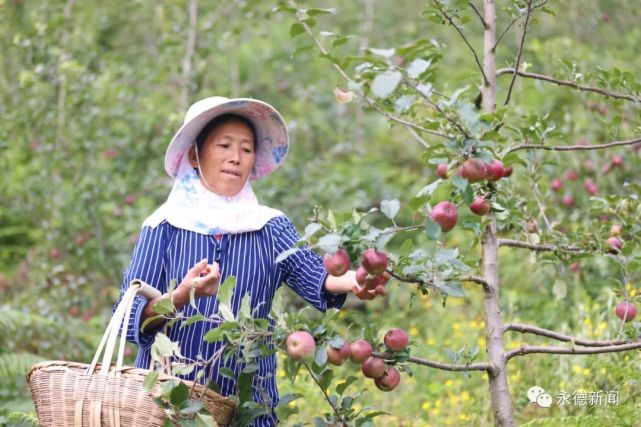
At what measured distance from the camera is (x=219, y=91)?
6457mm

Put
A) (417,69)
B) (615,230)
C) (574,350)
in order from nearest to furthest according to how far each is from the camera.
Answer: (417,69) → (574,350) → (615,230)

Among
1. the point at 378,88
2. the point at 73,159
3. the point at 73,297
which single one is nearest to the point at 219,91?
the point at 73,159

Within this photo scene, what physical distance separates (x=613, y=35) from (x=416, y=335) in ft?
13.7

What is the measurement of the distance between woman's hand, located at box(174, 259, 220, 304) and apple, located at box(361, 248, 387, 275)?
15.3 inches

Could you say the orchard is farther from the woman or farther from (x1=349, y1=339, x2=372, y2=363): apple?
the woman

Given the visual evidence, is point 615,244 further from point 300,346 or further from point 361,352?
point 300,346

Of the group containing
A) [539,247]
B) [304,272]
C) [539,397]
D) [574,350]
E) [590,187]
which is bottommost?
[539,397]

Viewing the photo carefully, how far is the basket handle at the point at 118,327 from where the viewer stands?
1979 millimetres

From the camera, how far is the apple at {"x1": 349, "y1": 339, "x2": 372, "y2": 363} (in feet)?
6.39

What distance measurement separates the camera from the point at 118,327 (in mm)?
2047

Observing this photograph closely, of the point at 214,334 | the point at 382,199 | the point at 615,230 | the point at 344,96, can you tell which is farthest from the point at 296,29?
the point at 382,199

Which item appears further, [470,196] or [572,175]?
[572,175]

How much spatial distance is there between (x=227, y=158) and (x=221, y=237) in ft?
0.74

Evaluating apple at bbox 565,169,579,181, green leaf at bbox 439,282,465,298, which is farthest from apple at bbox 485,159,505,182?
apple at bbox 565,169,579,181
